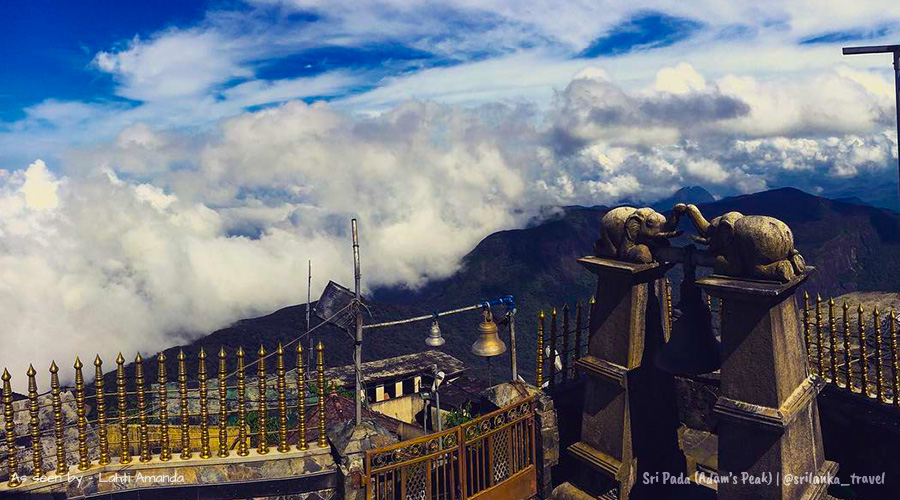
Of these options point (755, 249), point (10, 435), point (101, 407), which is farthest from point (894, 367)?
point (10, 435)

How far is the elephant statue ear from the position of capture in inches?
323

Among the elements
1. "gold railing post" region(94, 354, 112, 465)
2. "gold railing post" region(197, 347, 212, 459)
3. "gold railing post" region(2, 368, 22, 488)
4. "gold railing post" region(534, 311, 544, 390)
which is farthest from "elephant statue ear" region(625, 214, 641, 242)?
"gold railing post" region(2, 368, 22, 488)

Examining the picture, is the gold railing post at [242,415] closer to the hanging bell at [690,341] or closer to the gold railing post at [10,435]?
the gold railing post at [10,435]

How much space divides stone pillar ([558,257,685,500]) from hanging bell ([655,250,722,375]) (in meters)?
0.50

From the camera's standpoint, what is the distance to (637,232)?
823 cm

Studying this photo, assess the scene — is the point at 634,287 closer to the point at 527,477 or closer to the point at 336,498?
the point at 527,477

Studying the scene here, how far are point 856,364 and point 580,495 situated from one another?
5973mm

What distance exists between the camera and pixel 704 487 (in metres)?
9.23

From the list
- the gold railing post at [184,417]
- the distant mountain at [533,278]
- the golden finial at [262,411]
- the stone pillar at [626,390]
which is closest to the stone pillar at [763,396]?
the stone pillar at [626,390]

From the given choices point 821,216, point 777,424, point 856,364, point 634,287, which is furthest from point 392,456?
point 821,216

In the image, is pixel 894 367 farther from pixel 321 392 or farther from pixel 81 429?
pixel 81 429

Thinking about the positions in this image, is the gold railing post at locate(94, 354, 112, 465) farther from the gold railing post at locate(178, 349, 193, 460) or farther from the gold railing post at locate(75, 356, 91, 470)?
the gold railing post at locate(178, 349, 193, 460)

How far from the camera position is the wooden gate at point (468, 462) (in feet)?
26.2

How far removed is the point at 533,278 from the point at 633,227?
554 ft
